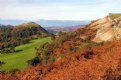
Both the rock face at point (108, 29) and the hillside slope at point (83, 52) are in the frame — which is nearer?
the hillside slope at point (83, 52)

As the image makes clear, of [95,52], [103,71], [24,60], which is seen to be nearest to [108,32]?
[95,52]

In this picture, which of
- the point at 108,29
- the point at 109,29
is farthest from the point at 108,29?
the point at 109,29

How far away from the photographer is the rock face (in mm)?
56228

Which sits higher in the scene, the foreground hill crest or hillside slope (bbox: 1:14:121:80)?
the foreground hill crest

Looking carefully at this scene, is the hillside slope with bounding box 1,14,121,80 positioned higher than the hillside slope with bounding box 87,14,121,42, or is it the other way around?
the hillside slope with bounding box 87,14,121,42

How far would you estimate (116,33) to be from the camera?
56.2 meters

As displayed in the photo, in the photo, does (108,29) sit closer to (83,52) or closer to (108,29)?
(108,29)

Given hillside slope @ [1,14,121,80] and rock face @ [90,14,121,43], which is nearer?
hillside slope @ [1,14,121,80]

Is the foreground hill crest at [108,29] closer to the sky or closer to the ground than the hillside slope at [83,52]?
closer to the sky

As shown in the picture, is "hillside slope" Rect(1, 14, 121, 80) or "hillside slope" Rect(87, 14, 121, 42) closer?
"hillside slope" Rect(1, 14, 121, 80)

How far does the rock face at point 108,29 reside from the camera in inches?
2214

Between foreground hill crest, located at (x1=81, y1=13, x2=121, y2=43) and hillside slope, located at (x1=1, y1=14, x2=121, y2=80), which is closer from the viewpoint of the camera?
hillside slope, located at (x1=1, y1=14, x2=121, y2=80)

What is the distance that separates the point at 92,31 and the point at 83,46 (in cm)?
830

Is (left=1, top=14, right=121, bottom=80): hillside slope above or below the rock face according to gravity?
below
